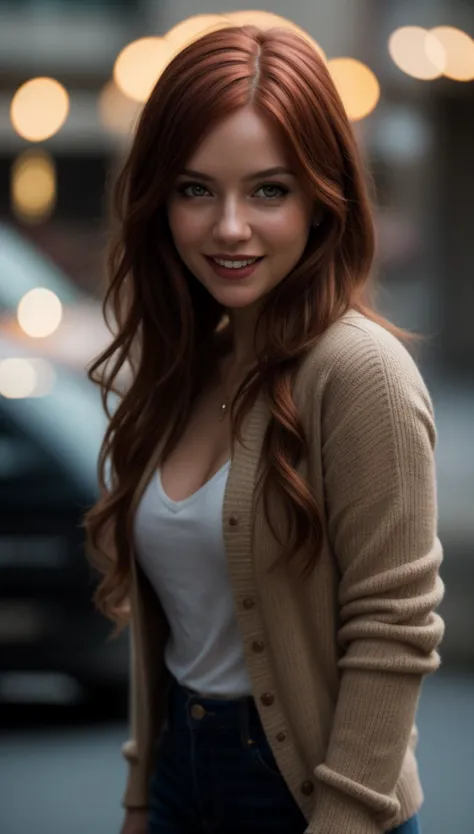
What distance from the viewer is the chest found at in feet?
7.00

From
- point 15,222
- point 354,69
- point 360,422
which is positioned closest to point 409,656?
point 360,422

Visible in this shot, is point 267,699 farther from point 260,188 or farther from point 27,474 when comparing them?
point 27,474

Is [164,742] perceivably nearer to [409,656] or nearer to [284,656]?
[284,656]

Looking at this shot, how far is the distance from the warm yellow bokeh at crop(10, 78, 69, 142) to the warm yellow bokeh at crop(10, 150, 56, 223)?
355mm

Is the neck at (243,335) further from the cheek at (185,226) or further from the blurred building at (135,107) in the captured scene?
the blurred building at (135,107)

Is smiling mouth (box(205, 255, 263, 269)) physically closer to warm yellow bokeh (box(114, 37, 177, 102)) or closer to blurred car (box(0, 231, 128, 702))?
blurred car (box(0, 231, 128, 702))

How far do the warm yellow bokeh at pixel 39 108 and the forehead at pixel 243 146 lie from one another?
12989mm

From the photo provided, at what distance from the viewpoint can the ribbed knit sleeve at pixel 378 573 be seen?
1898 millimetres

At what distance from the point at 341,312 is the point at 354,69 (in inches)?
548

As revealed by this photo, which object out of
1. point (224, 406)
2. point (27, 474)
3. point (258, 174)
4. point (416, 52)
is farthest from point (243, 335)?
point (416, 52)

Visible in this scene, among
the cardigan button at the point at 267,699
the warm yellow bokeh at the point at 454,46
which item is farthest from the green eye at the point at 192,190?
the warm yellow bokeh at the point at 454,46

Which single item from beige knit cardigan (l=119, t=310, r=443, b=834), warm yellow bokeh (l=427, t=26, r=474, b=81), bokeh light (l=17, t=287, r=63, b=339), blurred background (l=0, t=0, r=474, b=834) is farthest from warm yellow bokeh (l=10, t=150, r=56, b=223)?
beige knit cardigan (l=119, t=310, r=443, b=834)

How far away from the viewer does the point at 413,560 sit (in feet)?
6.27

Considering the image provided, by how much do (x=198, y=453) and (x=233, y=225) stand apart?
1.28ft
